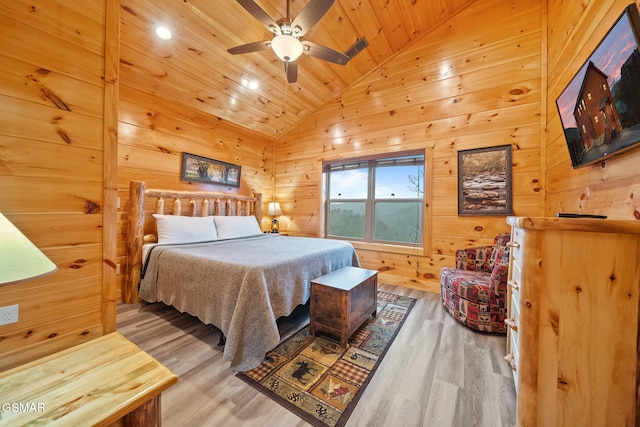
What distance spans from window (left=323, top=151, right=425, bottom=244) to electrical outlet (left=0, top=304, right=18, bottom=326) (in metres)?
3.60

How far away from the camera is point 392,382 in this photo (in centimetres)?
151

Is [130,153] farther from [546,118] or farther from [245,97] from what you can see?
[546,118]

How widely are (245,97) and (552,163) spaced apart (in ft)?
12.9

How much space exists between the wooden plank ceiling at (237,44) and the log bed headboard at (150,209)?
1282 millimetres

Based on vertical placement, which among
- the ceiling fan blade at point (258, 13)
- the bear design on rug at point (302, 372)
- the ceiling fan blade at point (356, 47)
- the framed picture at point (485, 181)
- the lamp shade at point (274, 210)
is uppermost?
the ceiling fan blade at point (356, 47)

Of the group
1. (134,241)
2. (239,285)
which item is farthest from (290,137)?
(239,285)

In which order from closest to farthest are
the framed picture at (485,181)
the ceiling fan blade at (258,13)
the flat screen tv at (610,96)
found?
the flat screen tv at (610,96) < the ceiling fan blade at (258,13) < the framed picture at (485,181)

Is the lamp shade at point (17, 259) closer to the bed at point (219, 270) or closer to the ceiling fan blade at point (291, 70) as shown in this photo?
the bed at point (219, 270)

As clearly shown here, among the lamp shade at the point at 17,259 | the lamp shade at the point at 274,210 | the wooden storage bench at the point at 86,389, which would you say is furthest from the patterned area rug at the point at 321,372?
the lamp shade at the point at 274,210

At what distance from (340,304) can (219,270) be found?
1.00 metres

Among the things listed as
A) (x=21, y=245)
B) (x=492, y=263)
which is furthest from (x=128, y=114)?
(x=492, y=263)

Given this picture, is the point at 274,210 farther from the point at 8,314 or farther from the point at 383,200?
the point at 8,314

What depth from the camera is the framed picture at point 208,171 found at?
340 centimetres

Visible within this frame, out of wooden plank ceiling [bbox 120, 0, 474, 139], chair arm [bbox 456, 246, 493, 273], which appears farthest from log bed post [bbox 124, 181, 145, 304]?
chair arm [bbox 456, 246, 493, 273]
